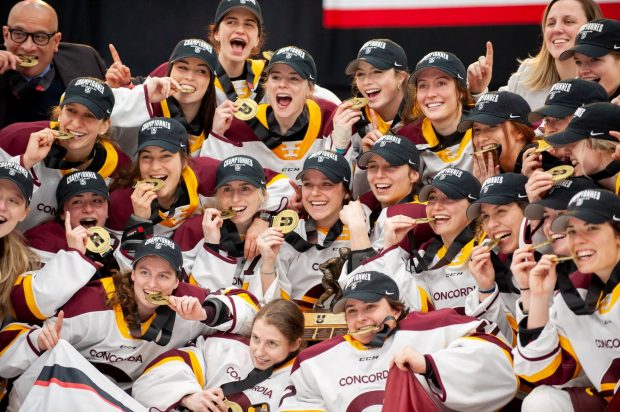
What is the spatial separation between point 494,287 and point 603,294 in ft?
2.45

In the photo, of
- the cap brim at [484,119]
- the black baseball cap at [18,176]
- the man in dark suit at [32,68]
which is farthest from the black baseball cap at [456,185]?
the man in dark suit at [32,68]

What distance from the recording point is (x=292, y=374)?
253 inches

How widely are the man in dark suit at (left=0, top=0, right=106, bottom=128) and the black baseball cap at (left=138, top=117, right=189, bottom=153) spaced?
3.00ft

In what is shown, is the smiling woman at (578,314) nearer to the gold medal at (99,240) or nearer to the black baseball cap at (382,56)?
the black baseball cap at (382,56)

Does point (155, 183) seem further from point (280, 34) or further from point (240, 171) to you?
point (280, 34)

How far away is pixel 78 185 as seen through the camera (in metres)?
7.02

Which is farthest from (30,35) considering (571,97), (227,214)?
(571,97)

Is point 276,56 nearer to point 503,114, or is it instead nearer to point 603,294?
point 503,114

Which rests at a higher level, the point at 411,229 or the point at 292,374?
the point at 411,229

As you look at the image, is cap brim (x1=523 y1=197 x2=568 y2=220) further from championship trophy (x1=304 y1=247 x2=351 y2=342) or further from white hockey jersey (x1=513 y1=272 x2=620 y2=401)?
championship trophy (x1=304 y1=247 x2=351 y2=342)

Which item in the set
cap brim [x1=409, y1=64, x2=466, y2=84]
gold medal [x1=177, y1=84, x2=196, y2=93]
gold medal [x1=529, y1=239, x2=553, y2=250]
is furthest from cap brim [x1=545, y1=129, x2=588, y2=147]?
gold medal [x1=177, y1=84, x2=196, y2=93]

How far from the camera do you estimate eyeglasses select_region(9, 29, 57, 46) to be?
314 inches

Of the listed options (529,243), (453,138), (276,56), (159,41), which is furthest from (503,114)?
(159,41)

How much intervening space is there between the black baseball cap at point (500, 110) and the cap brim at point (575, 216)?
1.34 metres
